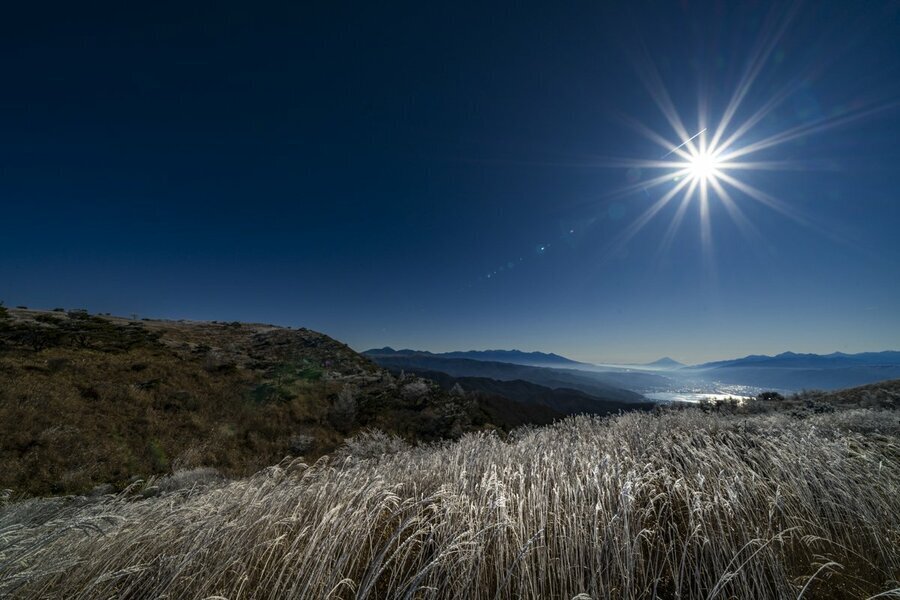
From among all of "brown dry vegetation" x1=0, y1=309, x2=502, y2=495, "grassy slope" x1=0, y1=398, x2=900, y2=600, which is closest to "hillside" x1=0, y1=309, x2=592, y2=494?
"brown dry vegetation" x1=0, y1=309, x2=502, y2=495

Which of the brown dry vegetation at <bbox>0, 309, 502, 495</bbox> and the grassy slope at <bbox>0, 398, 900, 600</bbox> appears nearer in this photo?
the grassy slope at <bbox>0, 398, 900, 600</bbox>

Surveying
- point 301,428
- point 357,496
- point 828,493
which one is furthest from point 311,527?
point 301,428

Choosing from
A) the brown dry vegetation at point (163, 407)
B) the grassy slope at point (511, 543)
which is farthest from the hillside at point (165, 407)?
the grassy slope at point (511, 543)

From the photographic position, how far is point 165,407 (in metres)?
14.8

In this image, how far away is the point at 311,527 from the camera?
3.68 metres

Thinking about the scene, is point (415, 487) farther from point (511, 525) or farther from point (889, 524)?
point (889, 524)

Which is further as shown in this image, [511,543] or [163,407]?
[163,407]

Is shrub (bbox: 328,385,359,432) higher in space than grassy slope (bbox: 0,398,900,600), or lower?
lower

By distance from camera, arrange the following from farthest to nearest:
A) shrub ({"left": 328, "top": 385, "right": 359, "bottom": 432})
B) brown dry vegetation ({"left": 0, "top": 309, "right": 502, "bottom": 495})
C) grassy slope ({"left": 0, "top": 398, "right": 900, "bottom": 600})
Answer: shrub ({"left": 328, "top": 385, "right": 359, "bottom": 432}) → brown dry vegetation ({"left": 0, "top": 309, "right": 502, "bottom": 495}) → grassy slope ({"left": 0, "top": 398, "right": 900, "bottom": 600})

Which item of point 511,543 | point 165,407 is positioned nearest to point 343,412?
point 165,407

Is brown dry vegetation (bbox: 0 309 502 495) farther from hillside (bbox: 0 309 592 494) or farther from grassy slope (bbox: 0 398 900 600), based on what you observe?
grassy slope (bbox: 0 398 900 600)

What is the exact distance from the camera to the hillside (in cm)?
1046

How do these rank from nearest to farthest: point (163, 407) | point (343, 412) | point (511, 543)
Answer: point (511, 543), point (163, 407), point (343, 412)

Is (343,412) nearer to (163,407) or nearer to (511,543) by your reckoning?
(163,407)
